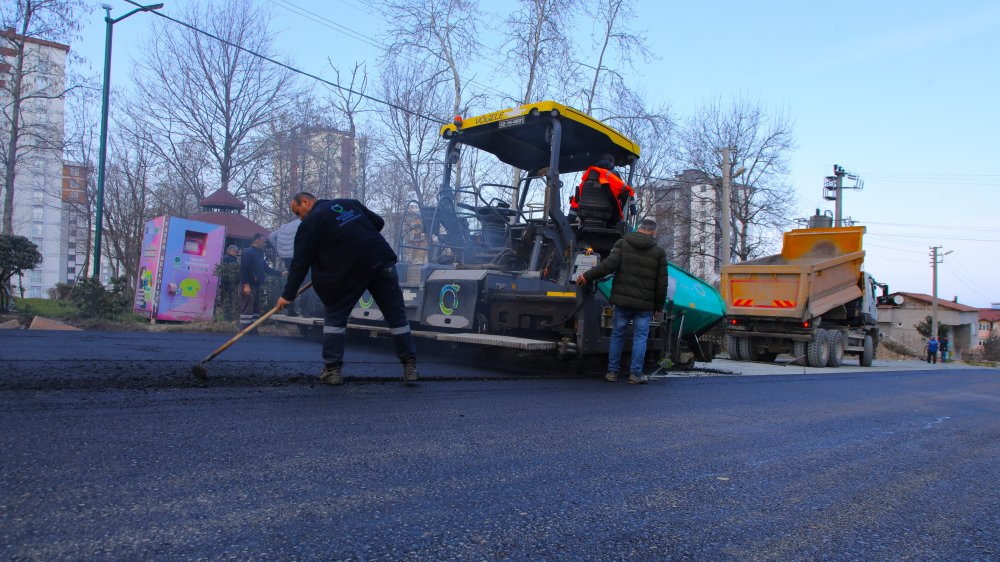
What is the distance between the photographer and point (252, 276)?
Result: 35.9 ft

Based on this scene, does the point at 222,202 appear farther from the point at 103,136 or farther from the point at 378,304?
the point at 378,304

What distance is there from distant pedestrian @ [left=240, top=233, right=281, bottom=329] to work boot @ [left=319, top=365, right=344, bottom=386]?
6624 mm

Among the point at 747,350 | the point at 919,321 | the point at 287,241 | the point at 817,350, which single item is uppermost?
the point at 919,321

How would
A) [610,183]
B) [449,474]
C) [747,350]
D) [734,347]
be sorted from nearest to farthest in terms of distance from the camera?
[449,474] < [610,183] < [747,350] < [734,347]

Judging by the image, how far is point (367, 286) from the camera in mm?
5137

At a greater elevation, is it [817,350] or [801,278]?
[801,278]

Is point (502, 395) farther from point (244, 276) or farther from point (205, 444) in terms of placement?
point (244, 276)

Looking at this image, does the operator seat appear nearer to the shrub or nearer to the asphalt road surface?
the asphalt road surface

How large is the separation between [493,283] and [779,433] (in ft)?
10.9

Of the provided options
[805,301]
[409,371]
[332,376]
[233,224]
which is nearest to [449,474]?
[332,376]

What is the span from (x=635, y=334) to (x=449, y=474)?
13.4ft

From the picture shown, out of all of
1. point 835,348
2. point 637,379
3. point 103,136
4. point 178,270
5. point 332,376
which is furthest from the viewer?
point 835,348

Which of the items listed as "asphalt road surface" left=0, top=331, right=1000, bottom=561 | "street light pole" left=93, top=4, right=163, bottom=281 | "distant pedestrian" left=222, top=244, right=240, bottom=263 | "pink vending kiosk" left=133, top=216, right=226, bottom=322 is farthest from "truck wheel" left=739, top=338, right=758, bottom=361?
"street light pole" left=93, top=4, right=163, bottom=281

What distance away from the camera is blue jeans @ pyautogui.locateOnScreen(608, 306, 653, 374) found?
20.8 feet
